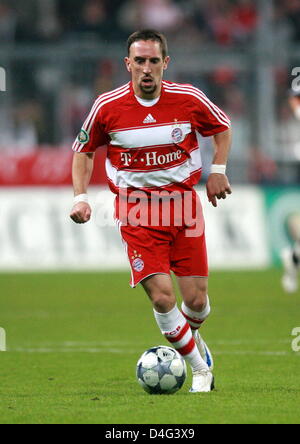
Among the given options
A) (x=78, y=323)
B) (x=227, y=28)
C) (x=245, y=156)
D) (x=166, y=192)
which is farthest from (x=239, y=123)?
(x=166, y=192)

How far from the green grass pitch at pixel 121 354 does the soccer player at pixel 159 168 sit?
2.17 feet

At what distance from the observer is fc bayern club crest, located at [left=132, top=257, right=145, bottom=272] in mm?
6945

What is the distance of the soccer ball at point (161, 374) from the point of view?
273 inches

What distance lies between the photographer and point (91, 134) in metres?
7.26

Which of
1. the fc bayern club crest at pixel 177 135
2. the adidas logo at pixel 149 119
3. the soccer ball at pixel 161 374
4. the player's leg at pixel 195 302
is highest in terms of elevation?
the adidas logo at pixel 149 119

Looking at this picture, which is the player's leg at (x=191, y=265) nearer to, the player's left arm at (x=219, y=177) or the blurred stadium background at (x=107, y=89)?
the player's left arm at (x=219, y=177)

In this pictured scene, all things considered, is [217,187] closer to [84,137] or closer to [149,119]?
[149,119]

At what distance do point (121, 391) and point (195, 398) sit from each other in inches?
27.1

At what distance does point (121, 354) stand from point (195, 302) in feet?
6.99

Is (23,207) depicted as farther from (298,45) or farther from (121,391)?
(121,391)

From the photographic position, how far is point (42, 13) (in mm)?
20938

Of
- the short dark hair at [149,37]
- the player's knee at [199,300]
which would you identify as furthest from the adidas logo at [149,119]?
the player's knee at [199,300]

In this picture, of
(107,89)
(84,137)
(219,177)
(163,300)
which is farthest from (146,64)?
(107,89)

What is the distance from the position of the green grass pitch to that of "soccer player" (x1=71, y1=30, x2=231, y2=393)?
66 cm
